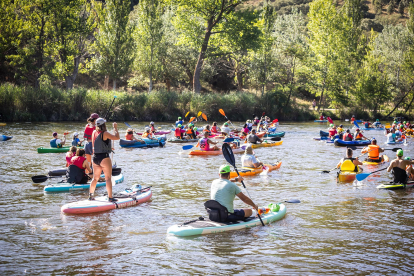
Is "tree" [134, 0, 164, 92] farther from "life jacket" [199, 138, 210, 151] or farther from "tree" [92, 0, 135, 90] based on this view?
"life jacket" [199, 138, 210, 151]

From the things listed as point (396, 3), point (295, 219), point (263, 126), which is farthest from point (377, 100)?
point (396, 3)

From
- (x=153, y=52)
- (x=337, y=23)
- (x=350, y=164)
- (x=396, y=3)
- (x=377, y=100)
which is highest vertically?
(x=396, y=3)

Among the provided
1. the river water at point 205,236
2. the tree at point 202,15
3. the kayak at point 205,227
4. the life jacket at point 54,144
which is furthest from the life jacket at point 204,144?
the tree at point 202,15

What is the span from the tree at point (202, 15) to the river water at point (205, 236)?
27980 millimetres

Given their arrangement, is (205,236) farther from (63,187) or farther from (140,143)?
(140,143)

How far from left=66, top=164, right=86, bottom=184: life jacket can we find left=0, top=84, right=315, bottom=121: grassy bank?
23057 millimetres

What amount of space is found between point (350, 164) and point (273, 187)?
3016 millimetres

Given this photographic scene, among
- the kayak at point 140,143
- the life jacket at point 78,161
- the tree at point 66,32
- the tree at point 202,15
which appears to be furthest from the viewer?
the tree at point 202,15

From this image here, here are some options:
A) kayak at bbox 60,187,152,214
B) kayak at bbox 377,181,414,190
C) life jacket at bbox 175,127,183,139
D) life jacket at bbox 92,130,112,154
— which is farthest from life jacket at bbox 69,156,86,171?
life jacket at bbox 175,127,183,139

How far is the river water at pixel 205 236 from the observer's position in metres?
6.70

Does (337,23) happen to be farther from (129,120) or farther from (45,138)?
(45,138)

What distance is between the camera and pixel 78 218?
9.03 m

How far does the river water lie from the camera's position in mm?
6695

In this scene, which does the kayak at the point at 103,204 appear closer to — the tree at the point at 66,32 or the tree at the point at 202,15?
the tree at the point at 66,32
